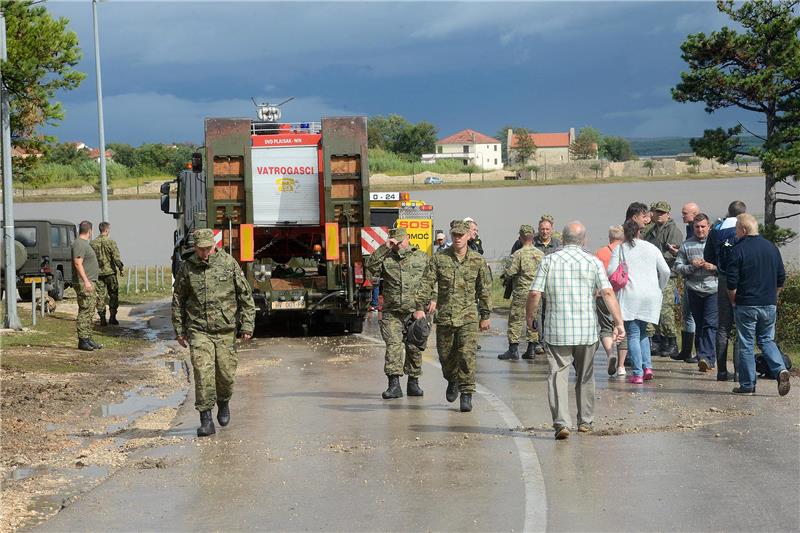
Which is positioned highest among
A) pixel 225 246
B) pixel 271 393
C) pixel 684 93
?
pixel 684 93

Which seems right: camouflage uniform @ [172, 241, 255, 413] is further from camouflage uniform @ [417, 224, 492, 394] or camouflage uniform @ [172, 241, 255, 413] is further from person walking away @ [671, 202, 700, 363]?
person walking away @ [671, 202, 700, 363]

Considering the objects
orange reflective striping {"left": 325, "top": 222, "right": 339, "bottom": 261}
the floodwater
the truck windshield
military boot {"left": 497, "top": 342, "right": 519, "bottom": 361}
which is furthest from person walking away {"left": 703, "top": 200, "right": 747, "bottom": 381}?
the floodwater

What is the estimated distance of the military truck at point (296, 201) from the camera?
62.5 ft

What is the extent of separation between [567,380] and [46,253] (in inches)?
915

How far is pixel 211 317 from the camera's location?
10.2 m

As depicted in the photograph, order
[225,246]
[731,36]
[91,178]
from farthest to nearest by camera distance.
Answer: [91,178], [731,36], [225,246]

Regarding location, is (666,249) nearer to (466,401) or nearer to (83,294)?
(466,401)

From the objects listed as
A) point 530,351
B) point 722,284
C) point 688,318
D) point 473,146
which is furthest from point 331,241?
point 473,146

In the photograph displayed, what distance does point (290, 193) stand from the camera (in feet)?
64.2

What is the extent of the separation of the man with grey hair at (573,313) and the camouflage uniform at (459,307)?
1424mm

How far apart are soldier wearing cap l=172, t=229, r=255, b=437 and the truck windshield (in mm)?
21197

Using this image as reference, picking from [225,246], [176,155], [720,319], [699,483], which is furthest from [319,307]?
[176,155]

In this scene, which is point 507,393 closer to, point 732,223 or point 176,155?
point 732,223

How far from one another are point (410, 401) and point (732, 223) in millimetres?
4181
